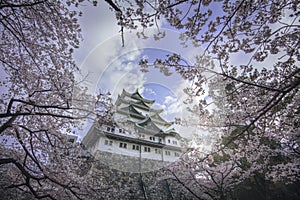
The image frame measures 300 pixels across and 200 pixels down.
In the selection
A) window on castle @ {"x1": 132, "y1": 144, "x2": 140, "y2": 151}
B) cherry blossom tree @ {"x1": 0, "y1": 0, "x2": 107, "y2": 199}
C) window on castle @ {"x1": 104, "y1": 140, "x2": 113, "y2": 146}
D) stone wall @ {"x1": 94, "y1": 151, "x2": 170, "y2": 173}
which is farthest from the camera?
window on castle @ {"x1": 132, "y1": 144, "x2": 140, "y2": 151}

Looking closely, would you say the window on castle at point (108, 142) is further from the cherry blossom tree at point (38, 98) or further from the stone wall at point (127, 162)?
the cherry blossom tree at point (38, 98)

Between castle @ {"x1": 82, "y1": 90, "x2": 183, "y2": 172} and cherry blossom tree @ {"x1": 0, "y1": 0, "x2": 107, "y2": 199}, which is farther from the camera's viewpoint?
castle @ {"x1": 82, "y1": 90, "x2": 183, "y2": 172}

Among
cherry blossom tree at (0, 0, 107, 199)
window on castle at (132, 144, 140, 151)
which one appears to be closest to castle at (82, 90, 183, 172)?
window on castle at (132, 144, 140, 151)

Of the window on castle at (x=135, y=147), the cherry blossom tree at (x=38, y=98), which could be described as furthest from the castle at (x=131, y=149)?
the cherry blossom tree at (x=38, y=98)

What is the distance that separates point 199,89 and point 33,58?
14.2ft

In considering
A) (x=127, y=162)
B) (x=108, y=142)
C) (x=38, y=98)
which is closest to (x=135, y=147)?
(x=127, y=162)

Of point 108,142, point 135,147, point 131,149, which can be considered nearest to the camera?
point 108,142

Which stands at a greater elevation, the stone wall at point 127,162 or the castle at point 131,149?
the castle at point 131,149

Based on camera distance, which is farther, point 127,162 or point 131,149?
point 131,149

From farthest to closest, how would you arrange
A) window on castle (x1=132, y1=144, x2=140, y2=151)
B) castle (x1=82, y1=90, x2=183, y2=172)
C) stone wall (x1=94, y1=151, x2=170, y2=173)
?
window on castle (x1=132, y1=144, x2=140, y2=151) → stone wall (x1=94, y1=151, x2=170, y2=173) → castle (x1=82, y1=90, x2=183, y2=172)

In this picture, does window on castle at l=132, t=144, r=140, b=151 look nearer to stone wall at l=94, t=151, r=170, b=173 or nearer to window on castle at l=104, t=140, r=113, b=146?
stone wall at l=94, t=151, r=170, b=173

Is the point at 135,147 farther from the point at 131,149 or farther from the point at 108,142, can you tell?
the point at 108,142

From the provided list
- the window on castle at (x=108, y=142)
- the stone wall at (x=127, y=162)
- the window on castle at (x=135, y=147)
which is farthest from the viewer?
the window on castle at (x=135, y=147)

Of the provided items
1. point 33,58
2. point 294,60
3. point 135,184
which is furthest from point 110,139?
point 294,60
